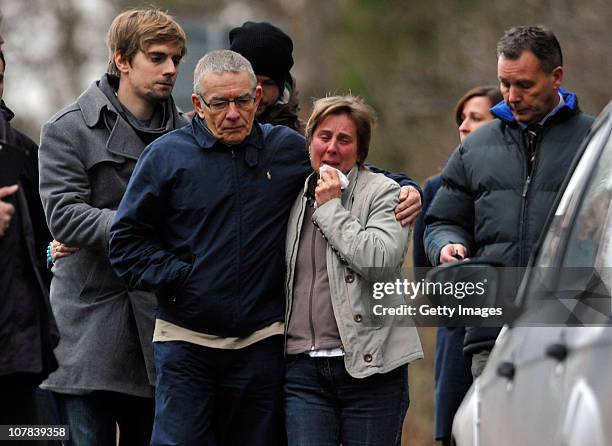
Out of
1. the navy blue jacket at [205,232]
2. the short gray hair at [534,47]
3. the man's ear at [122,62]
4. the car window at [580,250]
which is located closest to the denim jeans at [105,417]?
the navy blue jacket at [205,232]

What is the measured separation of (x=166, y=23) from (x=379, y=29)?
81.8 ft

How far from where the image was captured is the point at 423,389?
13.1 m

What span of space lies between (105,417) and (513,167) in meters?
2.17

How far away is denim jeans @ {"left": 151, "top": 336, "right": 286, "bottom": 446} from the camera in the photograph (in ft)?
22.0

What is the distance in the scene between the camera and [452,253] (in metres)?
7.46

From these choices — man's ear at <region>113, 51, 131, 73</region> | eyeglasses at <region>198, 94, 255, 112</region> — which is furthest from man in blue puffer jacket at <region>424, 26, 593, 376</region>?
man's ear at <region>113, 51, 131, 73</region>

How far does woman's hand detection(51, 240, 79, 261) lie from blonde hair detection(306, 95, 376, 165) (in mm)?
1213

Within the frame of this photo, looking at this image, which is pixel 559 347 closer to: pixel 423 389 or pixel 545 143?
pixel 545 143

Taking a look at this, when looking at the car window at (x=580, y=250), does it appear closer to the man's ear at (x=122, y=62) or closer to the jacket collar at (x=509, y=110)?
the jacket collar at (x=509, y=110)

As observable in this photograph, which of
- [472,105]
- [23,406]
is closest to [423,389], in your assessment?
[472,105]

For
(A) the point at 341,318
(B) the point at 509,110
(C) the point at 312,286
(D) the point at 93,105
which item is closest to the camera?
(A) the point at 341,318

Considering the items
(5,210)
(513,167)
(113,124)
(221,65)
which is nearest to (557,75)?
(513,167)

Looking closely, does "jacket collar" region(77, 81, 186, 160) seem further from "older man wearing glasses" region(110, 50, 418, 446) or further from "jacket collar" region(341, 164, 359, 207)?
"jacket collar" region(341, 164, 359, 207)

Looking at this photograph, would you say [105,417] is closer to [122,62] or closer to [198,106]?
[198,106]
